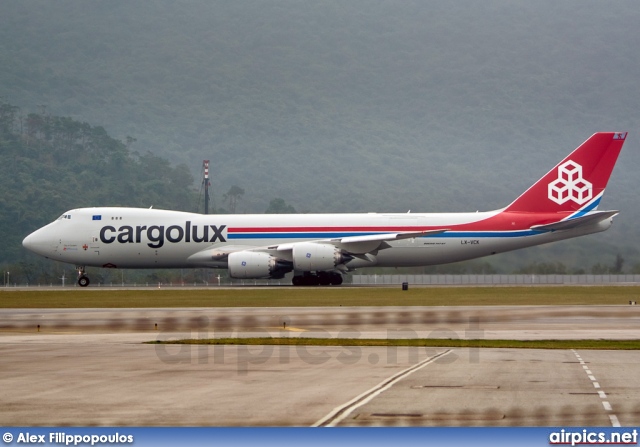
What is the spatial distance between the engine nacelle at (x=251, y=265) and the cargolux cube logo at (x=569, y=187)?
19.6 metres

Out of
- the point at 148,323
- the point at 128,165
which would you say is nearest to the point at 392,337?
the point at 148,323

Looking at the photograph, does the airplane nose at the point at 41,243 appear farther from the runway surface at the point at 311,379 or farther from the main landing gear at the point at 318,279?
the runway surface at the point at 311,379

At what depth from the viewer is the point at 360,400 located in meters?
15.3

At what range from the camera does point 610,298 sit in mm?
49125

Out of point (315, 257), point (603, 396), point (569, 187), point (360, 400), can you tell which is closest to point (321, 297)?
point (315, 257)

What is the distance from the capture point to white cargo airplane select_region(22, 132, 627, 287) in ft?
214

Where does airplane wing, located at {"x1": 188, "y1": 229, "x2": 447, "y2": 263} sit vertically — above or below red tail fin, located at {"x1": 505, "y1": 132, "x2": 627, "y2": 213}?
below

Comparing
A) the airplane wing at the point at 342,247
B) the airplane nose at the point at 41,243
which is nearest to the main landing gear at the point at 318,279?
the airplane wing at the point at 342,247

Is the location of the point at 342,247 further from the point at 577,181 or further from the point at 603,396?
the point at 603,396

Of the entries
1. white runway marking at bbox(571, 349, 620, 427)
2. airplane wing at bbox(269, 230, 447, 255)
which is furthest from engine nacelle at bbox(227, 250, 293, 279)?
white runway marking at bbox(571, 349, 620, 427)

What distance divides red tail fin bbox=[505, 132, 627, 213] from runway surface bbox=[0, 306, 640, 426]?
34.4m

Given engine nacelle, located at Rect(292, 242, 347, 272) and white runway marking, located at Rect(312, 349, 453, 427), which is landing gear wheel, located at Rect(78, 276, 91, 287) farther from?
white runway marking, located at Rect(312, 349, 453, 427)

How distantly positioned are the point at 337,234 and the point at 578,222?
1579 cm

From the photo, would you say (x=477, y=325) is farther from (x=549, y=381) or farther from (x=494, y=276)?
(x=494, y=276)
